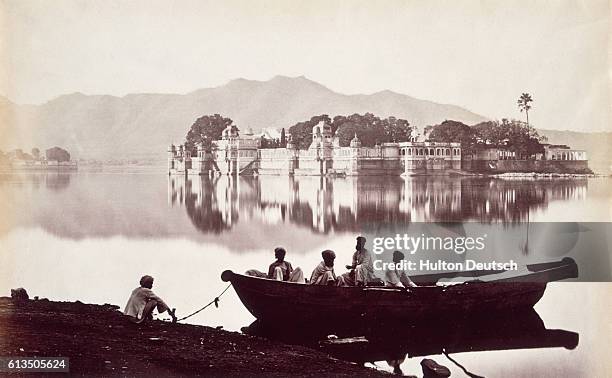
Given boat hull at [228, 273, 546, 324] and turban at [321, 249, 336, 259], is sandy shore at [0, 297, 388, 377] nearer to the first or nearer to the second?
boat hull at [228, 273, 546, 324]

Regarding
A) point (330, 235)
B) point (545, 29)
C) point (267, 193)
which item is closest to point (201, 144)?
point (267, 193)

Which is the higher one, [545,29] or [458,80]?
[545,29]

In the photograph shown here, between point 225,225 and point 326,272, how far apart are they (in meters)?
0.77

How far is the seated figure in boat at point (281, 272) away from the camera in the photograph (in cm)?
471

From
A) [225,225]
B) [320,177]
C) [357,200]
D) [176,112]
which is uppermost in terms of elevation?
[176,112]

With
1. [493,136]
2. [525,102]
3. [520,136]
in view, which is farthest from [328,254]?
[525,102]

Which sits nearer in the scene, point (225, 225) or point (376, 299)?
point (376, 299)

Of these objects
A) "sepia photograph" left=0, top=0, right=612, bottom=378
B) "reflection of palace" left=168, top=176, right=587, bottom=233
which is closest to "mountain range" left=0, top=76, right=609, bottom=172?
"sepia photograph" left=0, top=0, right=612, bottom=378

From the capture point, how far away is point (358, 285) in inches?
185

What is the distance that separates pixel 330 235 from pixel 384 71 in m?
1.07

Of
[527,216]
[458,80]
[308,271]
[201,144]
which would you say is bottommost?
[308,271]

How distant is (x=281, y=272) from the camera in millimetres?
4766

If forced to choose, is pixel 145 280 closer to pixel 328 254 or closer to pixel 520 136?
pixel 328 254

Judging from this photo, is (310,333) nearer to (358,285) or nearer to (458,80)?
(358,285)
